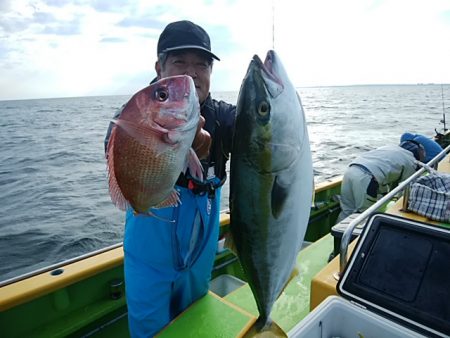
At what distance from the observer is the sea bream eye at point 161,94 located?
1.11 metres

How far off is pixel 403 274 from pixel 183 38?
2.02 m

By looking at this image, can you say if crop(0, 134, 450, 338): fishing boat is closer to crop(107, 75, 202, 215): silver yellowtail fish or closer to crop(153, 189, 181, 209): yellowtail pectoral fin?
crop(153, 189, 181, 209): yellowtail pectoral fin

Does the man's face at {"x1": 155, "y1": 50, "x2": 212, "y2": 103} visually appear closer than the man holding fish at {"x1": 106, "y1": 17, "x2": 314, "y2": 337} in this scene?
No

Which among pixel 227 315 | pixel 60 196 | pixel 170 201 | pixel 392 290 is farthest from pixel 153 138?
pixel 60 196

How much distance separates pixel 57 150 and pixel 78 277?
1989 centimetres

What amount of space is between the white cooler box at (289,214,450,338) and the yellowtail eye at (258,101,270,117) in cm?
125

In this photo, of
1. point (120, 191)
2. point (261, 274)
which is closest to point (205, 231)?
point (261, 274)

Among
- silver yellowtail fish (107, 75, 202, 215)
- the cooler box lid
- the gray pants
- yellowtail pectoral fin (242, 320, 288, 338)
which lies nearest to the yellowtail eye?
silver yellowtail fish (107, 75, 202, 215)

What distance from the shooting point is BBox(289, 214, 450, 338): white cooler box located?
6.29ft

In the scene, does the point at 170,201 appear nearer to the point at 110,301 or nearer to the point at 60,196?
the point at 110,301

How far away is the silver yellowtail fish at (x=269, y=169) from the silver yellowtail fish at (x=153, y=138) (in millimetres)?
193

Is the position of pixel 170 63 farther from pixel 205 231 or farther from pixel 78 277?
pixel 78 277

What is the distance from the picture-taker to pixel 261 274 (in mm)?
1378

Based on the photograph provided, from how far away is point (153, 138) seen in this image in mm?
1094
